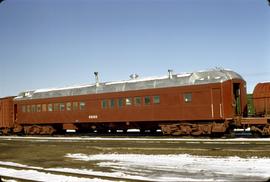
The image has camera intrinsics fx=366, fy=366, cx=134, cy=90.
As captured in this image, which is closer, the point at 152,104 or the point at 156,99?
the point at 156,99

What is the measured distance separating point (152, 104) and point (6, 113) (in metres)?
16.8

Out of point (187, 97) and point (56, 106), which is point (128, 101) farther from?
point (56, 106)

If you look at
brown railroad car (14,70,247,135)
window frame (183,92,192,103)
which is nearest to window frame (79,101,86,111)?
brown railroad car (14,70,247,135)

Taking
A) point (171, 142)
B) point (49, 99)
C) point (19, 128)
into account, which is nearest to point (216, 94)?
point (171, 142)

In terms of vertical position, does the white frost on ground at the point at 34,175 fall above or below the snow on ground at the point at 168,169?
below

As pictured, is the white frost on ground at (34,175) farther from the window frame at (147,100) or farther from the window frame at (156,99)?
the window frame at (147,100)

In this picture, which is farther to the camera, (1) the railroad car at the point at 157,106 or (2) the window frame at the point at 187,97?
(2) the window frame at the point at 187,97

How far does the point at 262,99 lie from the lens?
2084 centimetres

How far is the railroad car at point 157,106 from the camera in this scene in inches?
832

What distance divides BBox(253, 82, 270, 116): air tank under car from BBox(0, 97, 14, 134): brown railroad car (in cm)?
2224

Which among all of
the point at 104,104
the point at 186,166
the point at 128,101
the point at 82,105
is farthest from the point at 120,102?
the point at 186,166

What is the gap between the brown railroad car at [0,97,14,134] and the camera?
33.8m

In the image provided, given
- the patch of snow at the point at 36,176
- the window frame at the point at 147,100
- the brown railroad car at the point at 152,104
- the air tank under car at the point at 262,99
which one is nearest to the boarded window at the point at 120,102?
the brown railroad car at the point at 152,104

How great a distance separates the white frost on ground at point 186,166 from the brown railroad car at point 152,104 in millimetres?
7832
